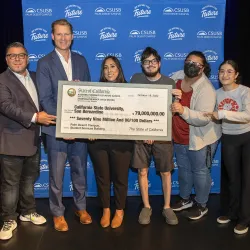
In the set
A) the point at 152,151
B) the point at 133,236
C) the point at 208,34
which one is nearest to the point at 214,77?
the point at 208,34

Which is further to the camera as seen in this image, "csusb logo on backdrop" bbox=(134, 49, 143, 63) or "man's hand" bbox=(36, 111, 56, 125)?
"csusb logo on backdrop" bbox=(134, 49, 143, 63)

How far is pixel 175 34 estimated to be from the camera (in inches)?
147

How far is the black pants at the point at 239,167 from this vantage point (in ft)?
9.78

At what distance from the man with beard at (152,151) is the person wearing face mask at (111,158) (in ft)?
0.42

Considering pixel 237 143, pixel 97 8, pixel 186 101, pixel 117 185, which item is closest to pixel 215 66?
pixel 186 101

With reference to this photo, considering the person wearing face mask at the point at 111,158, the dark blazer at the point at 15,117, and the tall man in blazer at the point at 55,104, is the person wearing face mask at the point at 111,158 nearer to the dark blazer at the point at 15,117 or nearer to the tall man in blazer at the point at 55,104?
the tall man in blazer at the point at 55,104

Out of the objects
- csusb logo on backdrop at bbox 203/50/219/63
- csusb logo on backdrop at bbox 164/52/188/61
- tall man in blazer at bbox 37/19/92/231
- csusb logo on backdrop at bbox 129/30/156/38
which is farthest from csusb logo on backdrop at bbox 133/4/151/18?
tall man in blazer at bbox 37/19/92/231

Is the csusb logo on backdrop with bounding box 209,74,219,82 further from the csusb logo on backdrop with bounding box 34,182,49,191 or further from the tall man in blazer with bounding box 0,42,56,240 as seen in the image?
the csusb logo on backdrop with bounding box 34,182,49,191

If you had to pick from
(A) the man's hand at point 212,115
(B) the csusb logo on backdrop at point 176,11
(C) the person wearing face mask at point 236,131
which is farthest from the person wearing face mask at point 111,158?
(B) the csusb logo on backdrop at point 176,11

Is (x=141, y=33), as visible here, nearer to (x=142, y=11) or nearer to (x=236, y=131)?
(x=142, y=11)

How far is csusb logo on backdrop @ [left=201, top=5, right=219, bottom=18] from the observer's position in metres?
3.71

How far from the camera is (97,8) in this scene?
144 inches

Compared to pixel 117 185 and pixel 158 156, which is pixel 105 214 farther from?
pixel 158 156

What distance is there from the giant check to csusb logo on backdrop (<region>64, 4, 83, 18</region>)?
1.14m
